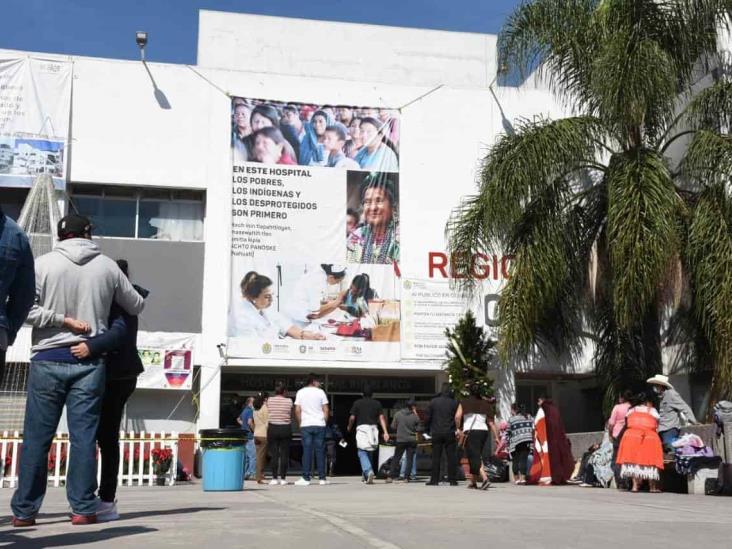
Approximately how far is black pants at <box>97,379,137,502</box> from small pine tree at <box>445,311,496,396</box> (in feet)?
47.5

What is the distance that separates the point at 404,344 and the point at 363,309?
1236 millimetres

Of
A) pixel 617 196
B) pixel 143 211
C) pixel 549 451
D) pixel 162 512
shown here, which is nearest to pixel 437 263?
pixel 617 196

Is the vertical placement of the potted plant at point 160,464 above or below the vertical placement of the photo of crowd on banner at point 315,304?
below

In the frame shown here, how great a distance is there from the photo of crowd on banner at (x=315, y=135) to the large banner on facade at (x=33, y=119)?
381 cm

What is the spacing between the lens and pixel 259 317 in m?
21.8

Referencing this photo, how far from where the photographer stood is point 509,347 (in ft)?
60.8

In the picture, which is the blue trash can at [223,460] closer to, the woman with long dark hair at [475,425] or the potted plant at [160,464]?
the woman with long dark hair at [475,425]

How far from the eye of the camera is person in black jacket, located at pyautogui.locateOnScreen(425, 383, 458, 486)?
49.6 feet

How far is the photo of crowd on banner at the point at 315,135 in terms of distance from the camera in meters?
22.7

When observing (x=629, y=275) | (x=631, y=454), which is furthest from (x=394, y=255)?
(x=631, y=454)

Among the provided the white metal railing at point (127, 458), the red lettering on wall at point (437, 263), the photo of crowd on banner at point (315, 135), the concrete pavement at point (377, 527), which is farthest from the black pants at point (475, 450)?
the photo of crowd on banner at point (315, 135)

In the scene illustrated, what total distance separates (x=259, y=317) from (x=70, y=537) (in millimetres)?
16242

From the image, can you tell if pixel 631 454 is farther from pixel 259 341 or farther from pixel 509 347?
pixel 259 341

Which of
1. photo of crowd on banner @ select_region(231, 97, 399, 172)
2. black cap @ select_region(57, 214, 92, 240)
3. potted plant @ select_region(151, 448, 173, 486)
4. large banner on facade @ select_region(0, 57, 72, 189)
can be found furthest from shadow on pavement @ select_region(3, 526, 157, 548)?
photo of crowd on banner @ select_region(231, 97, 399, 172)
